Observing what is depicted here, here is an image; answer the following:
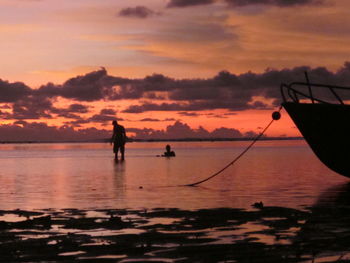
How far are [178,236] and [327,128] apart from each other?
12.5 m

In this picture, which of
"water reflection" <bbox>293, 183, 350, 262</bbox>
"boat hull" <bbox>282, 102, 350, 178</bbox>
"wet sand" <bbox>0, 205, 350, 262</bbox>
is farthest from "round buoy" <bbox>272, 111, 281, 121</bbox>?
"wet sand" <bbox>0, 205, 350, 262</bbox>

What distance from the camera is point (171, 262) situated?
7320 millimetres

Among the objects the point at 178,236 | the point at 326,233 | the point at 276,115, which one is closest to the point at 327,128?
the point at 276,115

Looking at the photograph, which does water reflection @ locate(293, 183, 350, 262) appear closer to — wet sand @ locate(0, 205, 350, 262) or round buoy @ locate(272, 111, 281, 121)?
wet sand @ locate(0, 205, 350, 262)

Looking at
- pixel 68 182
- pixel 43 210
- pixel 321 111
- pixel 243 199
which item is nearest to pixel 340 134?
pixel 321 111

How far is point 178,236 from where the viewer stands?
923 cm

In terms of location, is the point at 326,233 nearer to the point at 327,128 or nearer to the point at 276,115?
the point at 276,115

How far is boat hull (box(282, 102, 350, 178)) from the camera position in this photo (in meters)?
20.4

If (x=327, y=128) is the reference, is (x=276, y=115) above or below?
above

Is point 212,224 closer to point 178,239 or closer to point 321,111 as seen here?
point 178,239

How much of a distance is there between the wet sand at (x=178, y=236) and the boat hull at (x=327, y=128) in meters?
7.96

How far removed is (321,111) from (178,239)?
12.6 metres

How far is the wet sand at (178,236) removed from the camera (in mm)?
7684

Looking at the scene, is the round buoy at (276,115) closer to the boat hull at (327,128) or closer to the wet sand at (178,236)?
the boat hull at (327,128)
